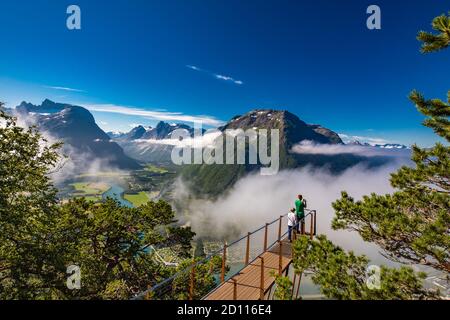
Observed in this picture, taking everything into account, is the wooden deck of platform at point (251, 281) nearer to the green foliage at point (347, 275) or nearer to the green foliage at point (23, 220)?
the green foliage at point (347, 275)

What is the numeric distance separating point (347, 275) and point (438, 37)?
399 inches

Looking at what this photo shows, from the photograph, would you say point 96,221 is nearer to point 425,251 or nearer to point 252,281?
point 252,281

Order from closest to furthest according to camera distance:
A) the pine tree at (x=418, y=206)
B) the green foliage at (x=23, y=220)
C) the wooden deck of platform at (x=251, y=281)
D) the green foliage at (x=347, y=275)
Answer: the green foliage at (x=347, y=275)
the wooden deck of platform at (x=251, y=281)
the pine tree at (x=418, y=206)
the green foliage at (x=23, y=220)

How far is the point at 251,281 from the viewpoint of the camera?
11977 mm

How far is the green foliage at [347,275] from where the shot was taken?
32.3 ft

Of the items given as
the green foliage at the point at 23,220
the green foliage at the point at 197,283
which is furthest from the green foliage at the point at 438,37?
the green foliage at the point at 23,220

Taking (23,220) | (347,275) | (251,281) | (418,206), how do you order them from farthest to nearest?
(23,220) → (418,206) → (251,281) → (347,275)

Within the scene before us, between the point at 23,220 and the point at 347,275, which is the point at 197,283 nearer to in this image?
the point at 23,220

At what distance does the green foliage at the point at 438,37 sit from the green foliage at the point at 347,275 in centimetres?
881

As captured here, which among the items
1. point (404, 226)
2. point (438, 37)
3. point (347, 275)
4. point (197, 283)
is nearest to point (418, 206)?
point (404, 226)

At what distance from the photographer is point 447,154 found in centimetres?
1182

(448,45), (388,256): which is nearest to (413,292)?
(388,256)
